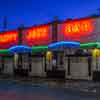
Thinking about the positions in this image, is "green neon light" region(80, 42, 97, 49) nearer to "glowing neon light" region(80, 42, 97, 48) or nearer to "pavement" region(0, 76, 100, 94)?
"glowing neon light" region(80, 42, 97, 48)

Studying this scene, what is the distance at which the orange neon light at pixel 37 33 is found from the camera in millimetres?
37144

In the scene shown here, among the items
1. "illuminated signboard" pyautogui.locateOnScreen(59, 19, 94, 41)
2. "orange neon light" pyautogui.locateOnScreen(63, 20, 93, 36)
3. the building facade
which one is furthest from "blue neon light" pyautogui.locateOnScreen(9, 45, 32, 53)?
"orange neon light" pyautogui.locateOnScreen(63, 20, 93, 36)

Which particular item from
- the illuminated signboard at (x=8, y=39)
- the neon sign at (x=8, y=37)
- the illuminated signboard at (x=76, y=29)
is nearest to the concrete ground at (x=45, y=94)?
the illuminated signboard at (x=76, y=29)

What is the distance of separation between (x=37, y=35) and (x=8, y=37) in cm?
588

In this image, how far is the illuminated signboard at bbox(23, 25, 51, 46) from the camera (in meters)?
36.9

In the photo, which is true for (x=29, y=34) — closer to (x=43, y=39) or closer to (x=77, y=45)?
(x=43, y=39)

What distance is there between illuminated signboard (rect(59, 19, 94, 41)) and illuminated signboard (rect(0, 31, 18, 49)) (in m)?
8.18

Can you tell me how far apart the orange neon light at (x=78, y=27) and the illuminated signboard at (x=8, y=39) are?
8.77 m

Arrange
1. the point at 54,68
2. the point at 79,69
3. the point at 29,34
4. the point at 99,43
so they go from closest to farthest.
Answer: the point at 99,43 < the point at 79,69 < the point at 54,68 < the point at 29,34

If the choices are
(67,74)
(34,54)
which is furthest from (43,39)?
(67,74)

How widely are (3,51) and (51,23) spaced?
7.83 metres

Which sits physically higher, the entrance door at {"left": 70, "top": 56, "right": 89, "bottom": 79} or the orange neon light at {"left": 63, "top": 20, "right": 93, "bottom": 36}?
the orange neon light at {"left": 63, "top": 20, "right": 93, "bottom": 36}

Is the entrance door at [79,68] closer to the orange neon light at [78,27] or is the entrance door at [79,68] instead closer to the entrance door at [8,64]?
the orange neon light at [78,27]

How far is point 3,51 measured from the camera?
4088 centimetres
